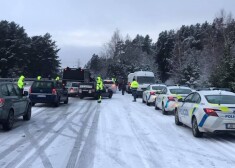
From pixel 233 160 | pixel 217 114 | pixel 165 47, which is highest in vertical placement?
pixel 165 47

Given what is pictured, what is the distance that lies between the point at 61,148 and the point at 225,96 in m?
5.60

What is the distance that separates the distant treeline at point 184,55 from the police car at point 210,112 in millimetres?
22334

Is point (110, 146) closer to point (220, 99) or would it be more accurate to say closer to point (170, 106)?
point (220, 99)

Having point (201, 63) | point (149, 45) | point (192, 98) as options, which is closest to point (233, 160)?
point (192, 98)

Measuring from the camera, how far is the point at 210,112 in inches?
494

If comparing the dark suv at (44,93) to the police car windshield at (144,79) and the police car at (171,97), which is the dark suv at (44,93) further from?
the police car windshield at (144,79)

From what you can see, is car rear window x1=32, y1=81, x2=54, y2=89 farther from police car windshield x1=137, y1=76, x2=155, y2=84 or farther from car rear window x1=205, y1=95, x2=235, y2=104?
police car windshield x1=137, y1=76, x2=155, y2=84

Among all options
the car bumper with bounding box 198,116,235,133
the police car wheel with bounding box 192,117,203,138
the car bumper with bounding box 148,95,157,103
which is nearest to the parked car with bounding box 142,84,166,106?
the car bumper with bounding box 148,95,157,103

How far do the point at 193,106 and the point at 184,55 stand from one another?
62688 mm

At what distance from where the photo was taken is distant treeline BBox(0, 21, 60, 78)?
2662 inches

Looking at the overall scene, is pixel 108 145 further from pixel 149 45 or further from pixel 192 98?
pixel 149 45

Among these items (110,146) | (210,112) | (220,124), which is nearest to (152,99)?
(210,112)

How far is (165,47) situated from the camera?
312ft

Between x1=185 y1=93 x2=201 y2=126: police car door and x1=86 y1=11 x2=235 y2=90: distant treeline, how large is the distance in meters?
21.9
